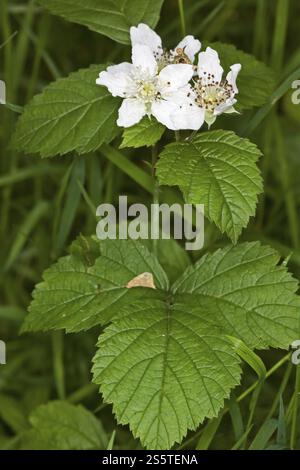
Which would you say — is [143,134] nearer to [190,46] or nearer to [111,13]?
[190,46]

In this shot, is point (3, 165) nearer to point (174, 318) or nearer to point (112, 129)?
point (112, 129)

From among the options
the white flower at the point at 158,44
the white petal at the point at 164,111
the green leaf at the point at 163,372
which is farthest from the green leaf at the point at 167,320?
the white flower at the point at 158,44

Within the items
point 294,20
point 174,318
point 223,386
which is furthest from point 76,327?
point 294,20

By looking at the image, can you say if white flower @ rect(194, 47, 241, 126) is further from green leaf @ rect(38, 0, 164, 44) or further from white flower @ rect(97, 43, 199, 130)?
green leaf @ rect(38, 0, 164, 44)

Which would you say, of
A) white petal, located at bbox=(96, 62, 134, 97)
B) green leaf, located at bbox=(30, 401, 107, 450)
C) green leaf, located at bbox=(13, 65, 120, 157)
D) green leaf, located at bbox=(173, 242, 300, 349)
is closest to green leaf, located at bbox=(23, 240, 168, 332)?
green leaf, located at bbox=(173, 242, 300, 349)

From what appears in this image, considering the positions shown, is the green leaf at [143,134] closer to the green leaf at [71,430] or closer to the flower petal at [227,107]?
the flower petal at [227,107]

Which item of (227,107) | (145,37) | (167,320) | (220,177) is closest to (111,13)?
(145,37)
